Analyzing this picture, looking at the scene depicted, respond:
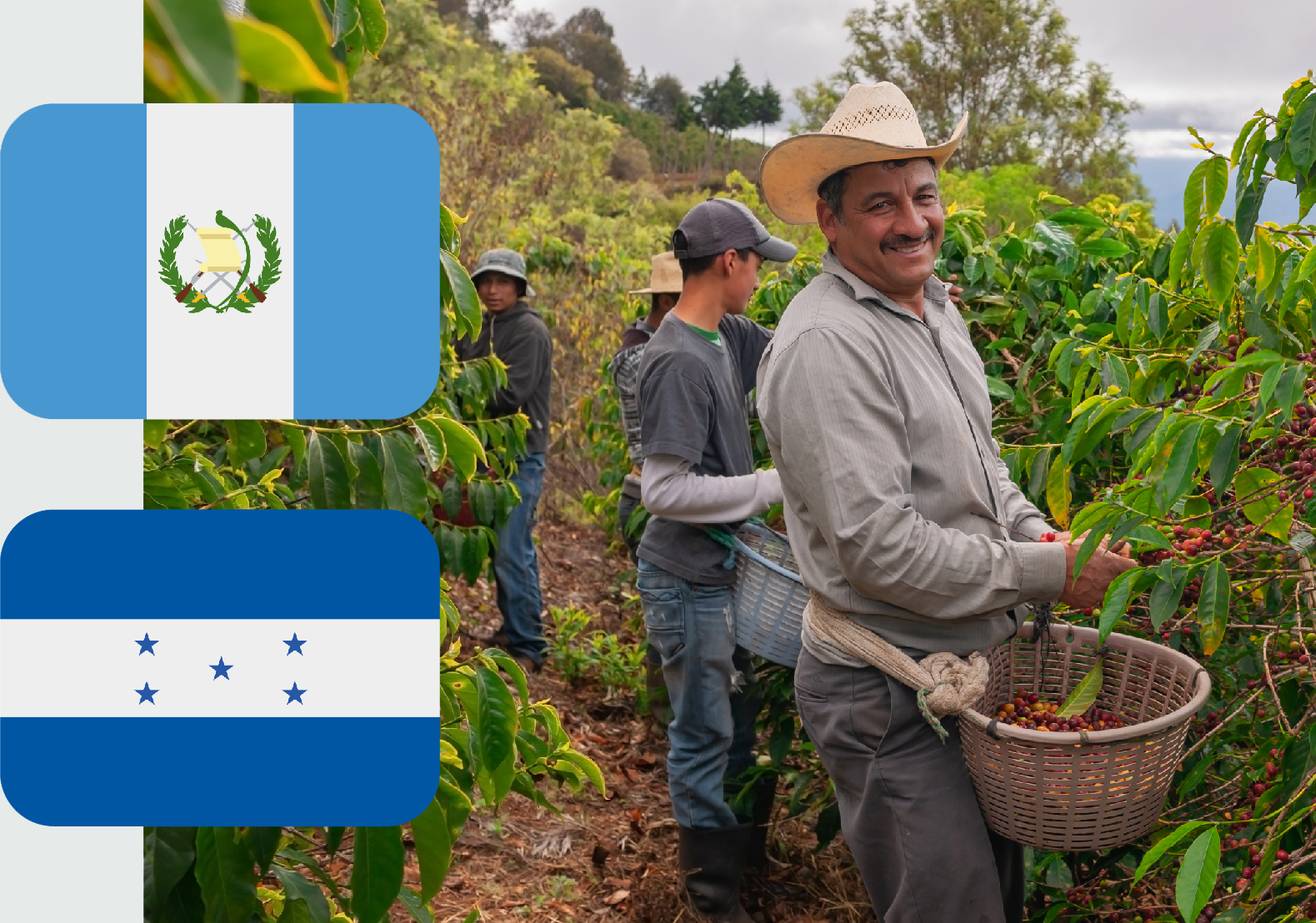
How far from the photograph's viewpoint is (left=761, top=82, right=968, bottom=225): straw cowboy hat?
2104mm

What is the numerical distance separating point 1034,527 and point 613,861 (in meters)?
2.16

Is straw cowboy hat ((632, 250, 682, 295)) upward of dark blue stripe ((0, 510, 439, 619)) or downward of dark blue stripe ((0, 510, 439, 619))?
upward

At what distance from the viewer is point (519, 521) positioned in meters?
5.39

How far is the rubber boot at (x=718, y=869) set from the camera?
330cm

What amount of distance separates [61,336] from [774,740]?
111 inches

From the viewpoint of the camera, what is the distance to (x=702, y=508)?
306 centimetres


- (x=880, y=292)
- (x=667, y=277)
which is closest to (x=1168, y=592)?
(x=880, y=292)

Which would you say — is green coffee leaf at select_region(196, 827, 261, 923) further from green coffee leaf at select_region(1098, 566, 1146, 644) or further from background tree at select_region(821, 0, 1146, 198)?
background tree at select_region(821, 0, 1146, 198)

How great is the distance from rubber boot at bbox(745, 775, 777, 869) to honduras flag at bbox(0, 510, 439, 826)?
2.64 metres

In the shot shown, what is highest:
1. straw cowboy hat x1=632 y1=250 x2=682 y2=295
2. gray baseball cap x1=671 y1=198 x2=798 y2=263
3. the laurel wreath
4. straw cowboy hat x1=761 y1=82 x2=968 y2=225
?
straw cowboy hat x1=761 y1=82 x2=968 y2=225

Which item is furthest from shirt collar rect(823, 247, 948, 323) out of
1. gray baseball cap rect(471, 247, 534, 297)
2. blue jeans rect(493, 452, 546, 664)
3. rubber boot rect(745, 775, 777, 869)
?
gray baseball cap rect(471, 247, 534, 297)

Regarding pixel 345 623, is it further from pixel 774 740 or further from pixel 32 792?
pixel 774 740

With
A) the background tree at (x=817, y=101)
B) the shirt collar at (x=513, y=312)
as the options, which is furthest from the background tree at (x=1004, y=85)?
the shirt collar at (x=513, y=312)

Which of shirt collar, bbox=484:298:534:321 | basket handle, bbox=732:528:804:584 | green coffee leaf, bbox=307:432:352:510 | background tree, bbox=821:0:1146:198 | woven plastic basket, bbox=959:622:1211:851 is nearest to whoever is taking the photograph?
green coffee leaf, bbox=307:432:352:510
